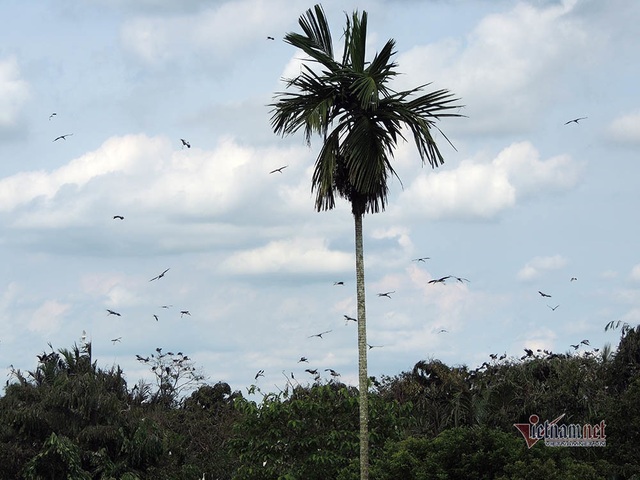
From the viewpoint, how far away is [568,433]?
34.9 m

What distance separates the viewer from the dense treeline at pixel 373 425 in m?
28.1

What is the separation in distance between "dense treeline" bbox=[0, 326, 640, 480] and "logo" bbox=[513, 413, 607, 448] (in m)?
0.32

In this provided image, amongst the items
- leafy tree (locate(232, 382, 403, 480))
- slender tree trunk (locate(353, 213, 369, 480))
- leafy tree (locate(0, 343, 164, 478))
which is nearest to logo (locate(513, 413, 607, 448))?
leafy tree (locate(232, 382, 403, 480))

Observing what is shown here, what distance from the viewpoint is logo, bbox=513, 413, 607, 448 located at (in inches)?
1316

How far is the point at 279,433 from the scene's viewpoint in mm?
33031

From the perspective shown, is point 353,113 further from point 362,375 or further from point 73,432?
point 73,432

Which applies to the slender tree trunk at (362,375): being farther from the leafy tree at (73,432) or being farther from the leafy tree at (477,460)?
the leafy tree at (73,432)

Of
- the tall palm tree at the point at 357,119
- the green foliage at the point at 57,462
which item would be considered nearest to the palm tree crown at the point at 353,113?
the tall palm tree at the point at 357,119

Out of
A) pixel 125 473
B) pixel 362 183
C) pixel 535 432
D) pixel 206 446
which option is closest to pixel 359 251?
pixel 362 183

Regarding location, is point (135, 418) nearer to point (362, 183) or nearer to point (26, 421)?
point (26, 421)

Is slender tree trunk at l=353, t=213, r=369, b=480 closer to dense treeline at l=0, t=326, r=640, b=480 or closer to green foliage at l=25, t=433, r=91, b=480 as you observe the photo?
dense treeline at l=0, t=326, r=640, b=480

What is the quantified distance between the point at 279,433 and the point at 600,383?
557 inches

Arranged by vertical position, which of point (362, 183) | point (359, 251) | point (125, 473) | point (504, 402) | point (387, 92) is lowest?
point (125, 473)

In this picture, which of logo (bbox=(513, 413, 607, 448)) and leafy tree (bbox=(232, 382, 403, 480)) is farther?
logo (bbox=(513, 413, 607, 448))
